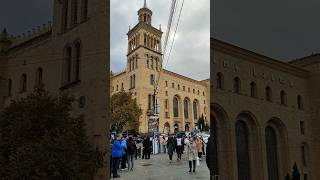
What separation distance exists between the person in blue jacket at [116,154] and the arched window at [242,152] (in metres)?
3.42

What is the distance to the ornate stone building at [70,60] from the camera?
467 cm

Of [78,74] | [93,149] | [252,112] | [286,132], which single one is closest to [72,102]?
[78,74]

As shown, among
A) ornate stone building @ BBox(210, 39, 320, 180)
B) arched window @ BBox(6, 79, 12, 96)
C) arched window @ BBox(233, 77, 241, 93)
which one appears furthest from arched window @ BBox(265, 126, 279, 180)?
arched window @ BBox(6, 79, 12, 96)

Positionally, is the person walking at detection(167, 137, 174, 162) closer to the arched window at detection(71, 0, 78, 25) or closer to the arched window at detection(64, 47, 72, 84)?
the arched window at detection(64, 47, 72, 84)

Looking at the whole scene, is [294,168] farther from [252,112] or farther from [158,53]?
[158,53]

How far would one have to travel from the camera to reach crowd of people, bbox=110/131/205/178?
424 cm

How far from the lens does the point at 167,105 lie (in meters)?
4.59

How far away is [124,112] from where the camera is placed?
4352 mm

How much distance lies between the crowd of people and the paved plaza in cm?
5

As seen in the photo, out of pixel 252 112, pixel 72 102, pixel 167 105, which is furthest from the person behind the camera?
pixel 252 112

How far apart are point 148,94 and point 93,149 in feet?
2.63

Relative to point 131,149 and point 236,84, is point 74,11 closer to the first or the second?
→ point 131,149

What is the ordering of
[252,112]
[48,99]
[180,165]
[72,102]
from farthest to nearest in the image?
1. [252,112]
2. [48,99]
3. [72,102]
4. [180,165]

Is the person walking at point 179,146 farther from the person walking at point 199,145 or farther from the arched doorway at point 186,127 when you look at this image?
the person walking at point 199,145
